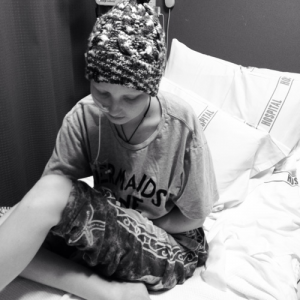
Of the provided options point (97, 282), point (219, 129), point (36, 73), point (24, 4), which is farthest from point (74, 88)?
point (97, 282)

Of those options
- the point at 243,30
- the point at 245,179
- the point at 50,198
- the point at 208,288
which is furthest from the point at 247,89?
the point at 50,198

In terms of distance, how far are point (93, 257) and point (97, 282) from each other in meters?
0.08

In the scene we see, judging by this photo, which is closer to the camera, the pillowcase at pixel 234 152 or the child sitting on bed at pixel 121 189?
the child sitting on bed at pixel 121 189

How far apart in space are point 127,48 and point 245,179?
83 centimetres

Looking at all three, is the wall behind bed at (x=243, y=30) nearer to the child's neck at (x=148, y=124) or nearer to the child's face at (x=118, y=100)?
the child's neck at (x=148, y=124)

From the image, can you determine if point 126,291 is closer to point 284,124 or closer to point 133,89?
point 133,89

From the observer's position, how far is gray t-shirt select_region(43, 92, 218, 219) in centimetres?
77

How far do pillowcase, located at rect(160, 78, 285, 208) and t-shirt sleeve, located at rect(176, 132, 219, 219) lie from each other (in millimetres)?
394

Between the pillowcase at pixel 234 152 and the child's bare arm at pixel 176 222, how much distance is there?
35 centimetres

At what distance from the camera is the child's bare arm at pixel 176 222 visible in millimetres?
830

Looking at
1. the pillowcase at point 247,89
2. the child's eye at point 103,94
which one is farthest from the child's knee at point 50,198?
the pillowcase at point 247,89

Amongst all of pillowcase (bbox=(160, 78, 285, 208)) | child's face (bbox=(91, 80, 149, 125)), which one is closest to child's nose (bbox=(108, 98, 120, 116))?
child's face (bbox=(91, 80, 149, 125))

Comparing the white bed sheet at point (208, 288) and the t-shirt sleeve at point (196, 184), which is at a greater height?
the t-shirt sleeve at point (196, 184)

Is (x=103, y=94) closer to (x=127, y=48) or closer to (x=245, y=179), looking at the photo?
(x=127, y=48)
